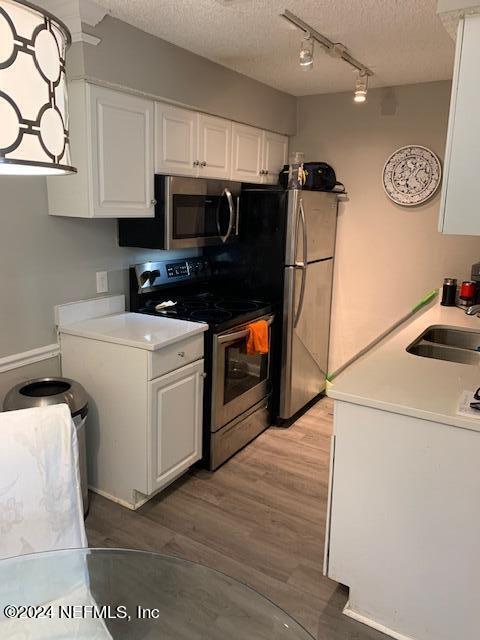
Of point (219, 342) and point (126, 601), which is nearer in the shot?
point (126, 601)

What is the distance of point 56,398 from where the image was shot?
7.59 feet

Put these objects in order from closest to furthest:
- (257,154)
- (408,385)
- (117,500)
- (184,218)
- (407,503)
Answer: (407,503) → (408,385) → (117,500) → (184,218) → (257,154)

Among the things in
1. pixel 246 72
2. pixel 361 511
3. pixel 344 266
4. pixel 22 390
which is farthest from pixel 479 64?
pixel 344 266

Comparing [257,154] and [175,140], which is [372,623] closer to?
[175,140]

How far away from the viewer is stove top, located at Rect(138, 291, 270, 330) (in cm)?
291

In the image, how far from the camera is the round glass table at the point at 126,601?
1294mm

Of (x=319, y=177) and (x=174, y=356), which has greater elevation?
(x=319, y=177)

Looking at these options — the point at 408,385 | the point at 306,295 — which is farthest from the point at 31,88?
the point at 306,295

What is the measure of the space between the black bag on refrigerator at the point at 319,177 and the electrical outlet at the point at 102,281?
153cm

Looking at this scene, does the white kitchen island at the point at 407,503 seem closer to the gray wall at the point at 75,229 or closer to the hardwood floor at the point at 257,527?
the hardwood floor at the point at 257,527

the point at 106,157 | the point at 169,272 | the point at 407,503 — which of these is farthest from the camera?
the point at 169,272

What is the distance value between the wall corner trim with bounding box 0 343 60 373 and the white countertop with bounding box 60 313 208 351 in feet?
0.37

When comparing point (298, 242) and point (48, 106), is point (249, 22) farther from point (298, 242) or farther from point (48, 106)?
point (48, 106)

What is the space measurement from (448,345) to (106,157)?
6.66 ft
